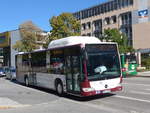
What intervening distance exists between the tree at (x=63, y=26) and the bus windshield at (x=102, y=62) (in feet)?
95.1

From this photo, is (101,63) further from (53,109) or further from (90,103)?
(53,109)

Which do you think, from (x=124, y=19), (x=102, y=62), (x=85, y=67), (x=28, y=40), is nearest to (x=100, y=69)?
(x=102, y=62)

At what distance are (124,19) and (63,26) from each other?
84.3 feet

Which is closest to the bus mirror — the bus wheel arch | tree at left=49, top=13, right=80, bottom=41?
the bus wheel arch

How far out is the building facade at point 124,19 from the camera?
192 ft

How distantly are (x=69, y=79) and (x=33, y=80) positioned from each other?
22.1ft

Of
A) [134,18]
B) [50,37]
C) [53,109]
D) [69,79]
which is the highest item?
[134,18]

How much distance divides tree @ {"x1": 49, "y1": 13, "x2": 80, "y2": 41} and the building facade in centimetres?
2109

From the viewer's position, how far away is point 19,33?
60.8 m

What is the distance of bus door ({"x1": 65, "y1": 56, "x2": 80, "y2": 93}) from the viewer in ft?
40.5

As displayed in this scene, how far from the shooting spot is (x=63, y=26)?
41.9 m

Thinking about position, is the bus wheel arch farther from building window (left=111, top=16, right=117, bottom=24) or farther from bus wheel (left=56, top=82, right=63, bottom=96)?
building window (left=111, top=16, right=117, bottom=24)

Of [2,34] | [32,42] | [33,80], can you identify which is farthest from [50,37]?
[2,34]

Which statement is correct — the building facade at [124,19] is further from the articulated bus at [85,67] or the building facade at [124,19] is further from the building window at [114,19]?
the articulated bus at [85,67]
